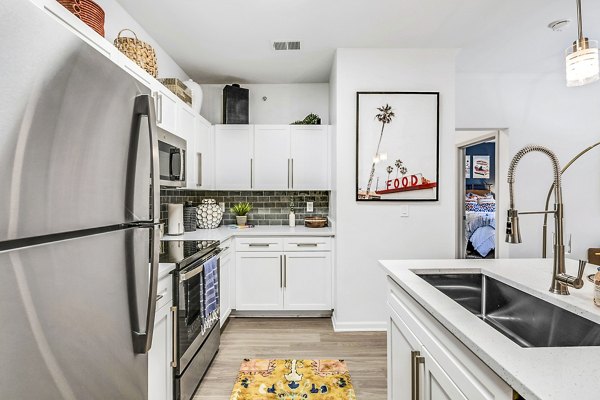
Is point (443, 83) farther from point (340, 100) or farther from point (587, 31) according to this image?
point (587, 31)

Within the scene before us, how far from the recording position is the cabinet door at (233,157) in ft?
12.6

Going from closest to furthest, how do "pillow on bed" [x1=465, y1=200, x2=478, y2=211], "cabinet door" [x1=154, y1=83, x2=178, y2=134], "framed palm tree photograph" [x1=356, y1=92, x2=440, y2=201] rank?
"cabinet door" [x1=154, y1=83, x2=178, y2=134] → "framed palm tree photograph" [x1=356, y1=92, x2=440, y2=201] → "pillow on bed" [x1=465, y1=200, x2=478, y2=211]

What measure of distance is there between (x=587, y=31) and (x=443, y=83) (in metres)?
1.29

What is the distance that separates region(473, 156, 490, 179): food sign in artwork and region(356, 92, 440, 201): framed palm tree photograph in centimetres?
215

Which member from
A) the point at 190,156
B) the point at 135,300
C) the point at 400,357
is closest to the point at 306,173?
the point at 190,156

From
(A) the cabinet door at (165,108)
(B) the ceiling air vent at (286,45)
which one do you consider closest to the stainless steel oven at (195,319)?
(A) the cabinet door at (165,108)

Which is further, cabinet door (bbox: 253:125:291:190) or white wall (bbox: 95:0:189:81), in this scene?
cabinet door (bbox: 253:125:291:190)

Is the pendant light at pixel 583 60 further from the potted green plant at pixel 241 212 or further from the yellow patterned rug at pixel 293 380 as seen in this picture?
the potted green plant at pixel 241 212

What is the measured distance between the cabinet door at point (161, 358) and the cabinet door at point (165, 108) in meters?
1.41

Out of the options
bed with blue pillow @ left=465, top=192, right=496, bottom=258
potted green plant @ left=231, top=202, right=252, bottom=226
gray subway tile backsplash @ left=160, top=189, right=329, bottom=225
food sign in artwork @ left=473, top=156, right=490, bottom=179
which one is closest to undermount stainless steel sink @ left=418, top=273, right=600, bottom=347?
gray subway tile backsplash @ left=160, top=189, right=329, bottom=225

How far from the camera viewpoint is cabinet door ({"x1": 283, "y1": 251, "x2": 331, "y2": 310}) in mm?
3410

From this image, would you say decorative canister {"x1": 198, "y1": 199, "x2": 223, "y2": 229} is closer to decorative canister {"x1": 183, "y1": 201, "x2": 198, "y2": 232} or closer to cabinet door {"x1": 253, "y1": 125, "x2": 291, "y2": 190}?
decorative canister {"x1": 183, "y1": 201, "x2": 198, "y2": 232}

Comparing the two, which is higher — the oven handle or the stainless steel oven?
the oven handle

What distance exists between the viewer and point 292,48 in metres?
3.16
